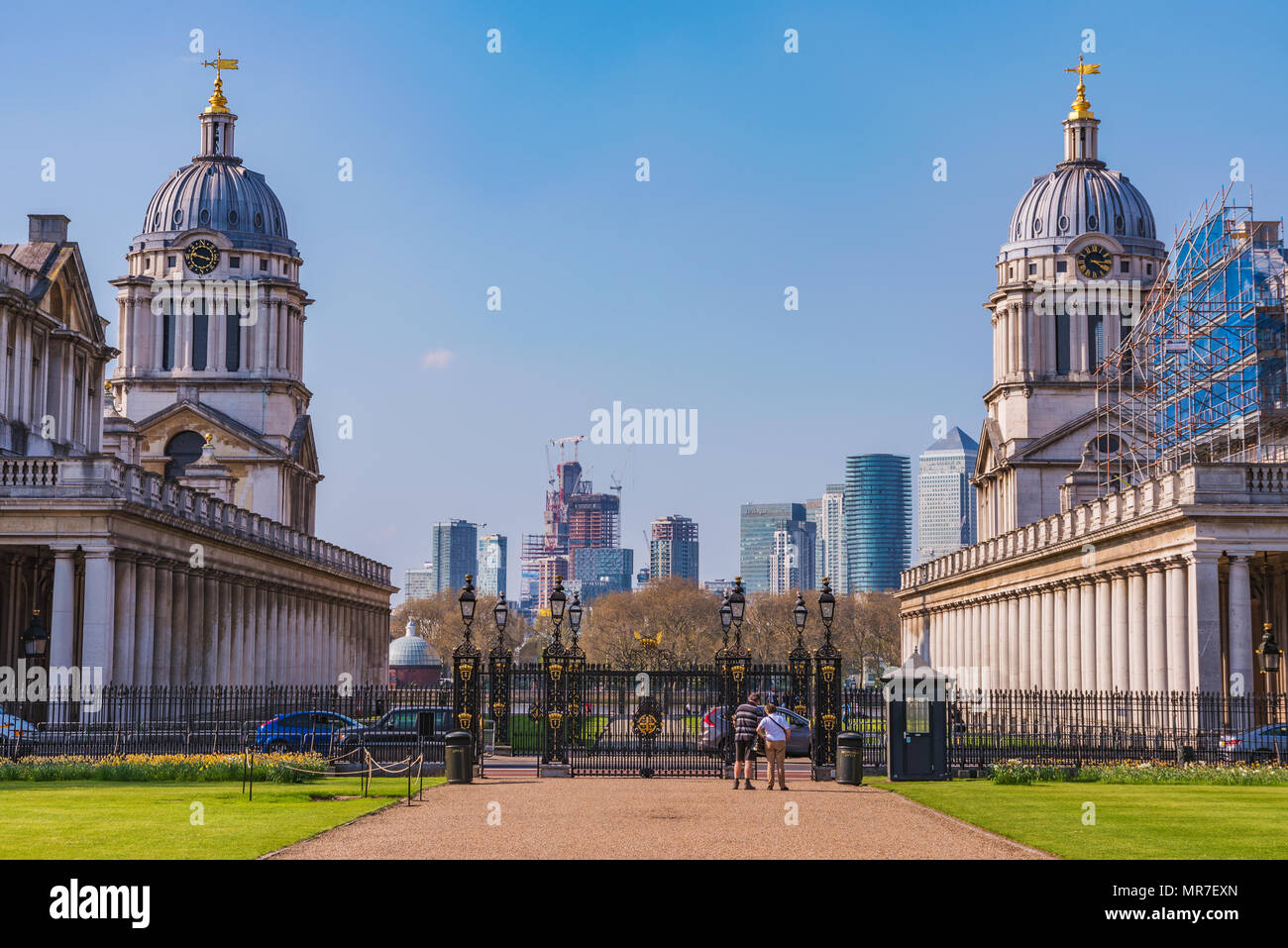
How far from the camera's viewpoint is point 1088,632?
67.9 metres

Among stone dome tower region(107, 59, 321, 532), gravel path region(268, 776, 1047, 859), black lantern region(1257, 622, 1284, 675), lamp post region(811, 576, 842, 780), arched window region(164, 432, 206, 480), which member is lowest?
gravel path region(268, 776, 1047, 859)

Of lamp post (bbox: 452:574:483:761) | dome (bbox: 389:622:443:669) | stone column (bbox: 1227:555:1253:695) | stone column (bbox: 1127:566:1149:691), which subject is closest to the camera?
lamp post (bbox: 452:574:483:761)

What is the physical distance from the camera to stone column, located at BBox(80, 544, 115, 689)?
51125mm

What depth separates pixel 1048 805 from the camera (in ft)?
108

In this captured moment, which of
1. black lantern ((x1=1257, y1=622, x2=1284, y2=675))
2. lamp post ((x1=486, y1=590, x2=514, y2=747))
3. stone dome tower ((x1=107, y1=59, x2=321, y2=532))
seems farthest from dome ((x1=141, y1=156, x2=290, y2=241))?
black lantern ((x1=1257, y1=622, x2=1284, y2=675))

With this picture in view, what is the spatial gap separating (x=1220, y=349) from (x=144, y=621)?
140ft

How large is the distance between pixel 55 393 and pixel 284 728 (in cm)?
2309

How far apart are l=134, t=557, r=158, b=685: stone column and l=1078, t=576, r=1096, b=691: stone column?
110ft

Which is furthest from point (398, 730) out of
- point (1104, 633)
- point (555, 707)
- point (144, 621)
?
point (1104, 633)

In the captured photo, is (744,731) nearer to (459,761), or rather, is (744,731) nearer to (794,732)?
(459,761)

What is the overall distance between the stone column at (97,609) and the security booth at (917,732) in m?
23.1

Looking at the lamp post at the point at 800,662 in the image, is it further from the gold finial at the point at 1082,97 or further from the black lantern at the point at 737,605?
the gold finial at the point at 1082,97

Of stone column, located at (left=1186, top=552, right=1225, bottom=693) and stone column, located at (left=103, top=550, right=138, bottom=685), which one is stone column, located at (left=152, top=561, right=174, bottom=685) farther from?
stone column, located at (left=1186, top=552, right=1225, bottom=693)
